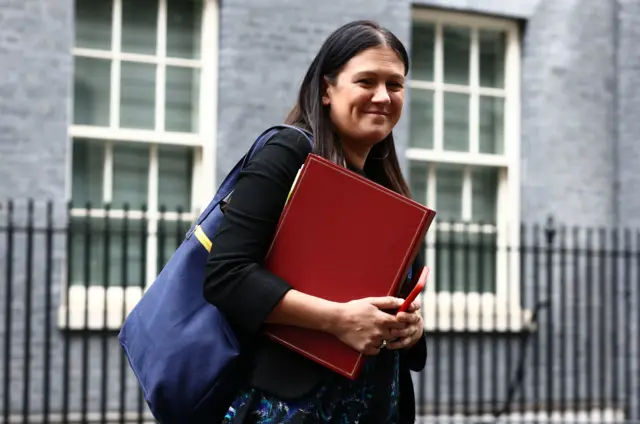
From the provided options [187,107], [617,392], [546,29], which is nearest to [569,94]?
[546,29]

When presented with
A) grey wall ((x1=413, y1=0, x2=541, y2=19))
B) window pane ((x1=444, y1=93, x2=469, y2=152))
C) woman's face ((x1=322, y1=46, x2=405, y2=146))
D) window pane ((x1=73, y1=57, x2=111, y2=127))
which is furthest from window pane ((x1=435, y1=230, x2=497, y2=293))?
woman's face ((x1=322, y1=46, x2=405, y2=146))

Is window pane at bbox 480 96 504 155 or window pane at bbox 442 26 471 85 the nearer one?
window pane at bbox 442 26 471 85

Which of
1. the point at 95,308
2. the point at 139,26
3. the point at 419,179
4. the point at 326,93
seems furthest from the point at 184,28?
the point at 326,93

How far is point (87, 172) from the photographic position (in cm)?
808

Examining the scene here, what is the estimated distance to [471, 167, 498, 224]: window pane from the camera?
9.56 metres

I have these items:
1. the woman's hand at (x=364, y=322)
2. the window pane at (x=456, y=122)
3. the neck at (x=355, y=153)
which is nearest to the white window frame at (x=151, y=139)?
the window pane at (x=456, y=122)

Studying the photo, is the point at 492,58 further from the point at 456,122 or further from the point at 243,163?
the point at 243,163

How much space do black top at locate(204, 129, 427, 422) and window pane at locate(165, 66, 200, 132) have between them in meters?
6.27

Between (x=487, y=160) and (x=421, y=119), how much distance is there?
28.9 inches

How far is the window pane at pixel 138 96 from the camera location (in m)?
8.19

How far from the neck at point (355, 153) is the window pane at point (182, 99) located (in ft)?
20.0

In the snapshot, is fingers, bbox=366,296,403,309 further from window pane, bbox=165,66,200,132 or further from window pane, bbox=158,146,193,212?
window pane, bbox=165,66,200,132

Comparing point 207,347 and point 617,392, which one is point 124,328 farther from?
point 617,392

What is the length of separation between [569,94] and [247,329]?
806 cm
